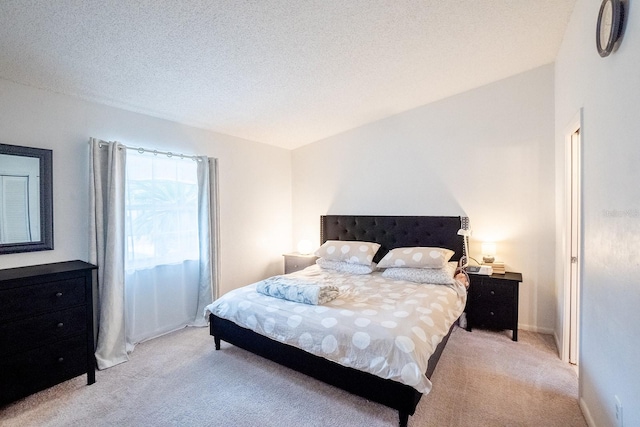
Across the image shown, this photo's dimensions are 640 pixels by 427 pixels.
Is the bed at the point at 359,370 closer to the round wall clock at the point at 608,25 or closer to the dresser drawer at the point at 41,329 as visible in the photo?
the dresser drawer at the point at 41,329

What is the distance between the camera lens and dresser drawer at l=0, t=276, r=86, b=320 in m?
1.84

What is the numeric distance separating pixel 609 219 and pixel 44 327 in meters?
3.51

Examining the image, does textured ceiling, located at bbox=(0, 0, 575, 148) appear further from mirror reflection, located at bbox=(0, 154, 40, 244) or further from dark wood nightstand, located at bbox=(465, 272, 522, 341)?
dark wood nightstand, located at bbox=(465, 272, 522, 341)

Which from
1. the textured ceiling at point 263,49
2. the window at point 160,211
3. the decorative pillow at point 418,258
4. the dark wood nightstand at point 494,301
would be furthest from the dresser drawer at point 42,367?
the dark wood nightstand at point 494,301

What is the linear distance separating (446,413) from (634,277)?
1.30 metres

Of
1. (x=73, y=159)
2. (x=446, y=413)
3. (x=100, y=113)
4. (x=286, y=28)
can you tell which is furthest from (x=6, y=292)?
(x=446, y=413)

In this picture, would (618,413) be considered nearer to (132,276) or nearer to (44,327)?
(44,327)

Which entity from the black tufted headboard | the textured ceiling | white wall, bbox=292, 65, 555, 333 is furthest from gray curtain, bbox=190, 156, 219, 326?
white wall, bbox=292, 65, 555, 333

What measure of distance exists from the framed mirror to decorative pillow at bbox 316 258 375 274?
8.50 feet

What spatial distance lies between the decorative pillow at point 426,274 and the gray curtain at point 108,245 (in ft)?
8.55

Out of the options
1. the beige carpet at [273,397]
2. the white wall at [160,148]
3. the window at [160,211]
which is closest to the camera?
the beige carpet at [273,397]

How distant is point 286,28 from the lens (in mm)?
1989

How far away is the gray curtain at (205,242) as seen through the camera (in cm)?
335

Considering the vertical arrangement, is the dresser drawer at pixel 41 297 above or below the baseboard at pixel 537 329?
above
